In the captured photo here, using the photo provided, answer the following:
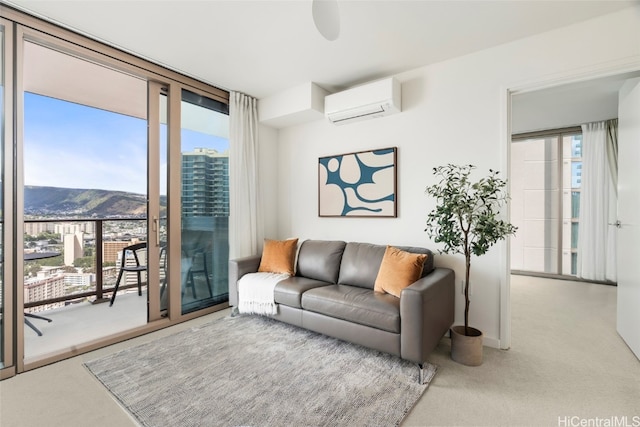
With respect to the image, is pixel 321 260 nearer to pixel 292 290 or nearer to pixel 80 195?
pixel 292 290

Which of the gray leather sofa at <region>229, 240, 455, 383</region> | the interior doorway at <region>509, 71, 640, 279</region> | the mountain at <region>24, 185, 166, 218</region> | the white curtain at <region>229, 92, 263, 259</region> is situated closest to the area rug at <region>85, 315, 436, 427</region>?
the gray leather sofa at <region>229, 240, 455, 383</region>

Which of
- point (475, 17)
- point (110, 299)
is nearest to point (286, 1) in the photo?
point (475, 17)

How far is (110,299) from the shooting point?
4035mm

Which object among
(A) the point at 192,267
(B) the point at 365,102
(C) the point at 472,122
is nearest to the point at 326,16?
(B) the point at 365,102

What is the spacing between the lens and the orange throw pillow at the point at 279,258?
10.8 feet

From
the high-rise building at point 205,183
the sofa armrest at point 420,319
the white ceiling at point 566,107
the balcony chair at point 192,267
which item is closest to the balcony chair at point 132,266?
the balcony chair at point 192,267

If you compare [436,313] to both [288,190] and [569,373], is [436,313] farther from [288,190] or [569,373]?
[288,190]

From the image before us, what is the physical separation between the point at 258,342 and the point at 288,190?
206 cm

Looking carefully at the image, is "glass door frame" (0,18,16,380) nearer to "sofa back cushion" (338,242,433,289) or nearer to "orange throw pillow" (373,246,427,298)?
"sofa back cushion" (338,242,433,289)

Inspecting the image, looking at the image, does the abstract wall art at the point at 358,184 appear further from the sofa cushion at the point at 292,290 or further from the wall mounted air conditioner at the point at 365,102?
the sofa cushion at the point at 292,290

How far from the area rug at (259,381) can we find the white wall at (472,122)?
1.06 meters

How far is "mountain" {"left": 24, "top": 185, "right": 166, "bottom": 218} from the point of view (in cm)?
347

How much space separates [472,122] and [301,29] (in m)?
1.70

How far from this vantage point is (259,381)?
80.6 inches
